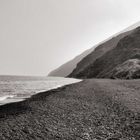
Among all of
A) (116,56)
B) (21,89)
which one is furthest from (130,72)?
(116,56)

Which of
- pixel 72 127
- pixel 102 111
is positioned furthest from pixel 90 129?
pixel 102 111

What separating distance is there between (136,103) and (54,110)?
10.7 m

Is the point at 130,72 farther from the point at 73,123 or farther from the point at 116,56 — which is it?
the point at 73,123

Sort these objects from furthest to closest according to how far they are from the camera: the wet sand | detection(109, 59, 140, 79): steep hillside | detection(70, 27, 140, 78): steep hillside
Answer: detection(70, 27, 140, 78): steep hillside
detection(109, 59, 140, 79): steep hillside
the wet sand

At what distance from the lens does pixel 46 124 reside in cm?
1644

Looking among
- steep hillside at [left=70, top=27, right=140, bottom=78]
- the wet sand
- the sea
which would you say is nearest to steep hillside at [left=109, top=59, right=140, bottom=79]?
the sea

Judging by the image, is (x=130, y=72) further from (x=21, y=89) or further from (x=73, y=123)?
(x=73, y=123)

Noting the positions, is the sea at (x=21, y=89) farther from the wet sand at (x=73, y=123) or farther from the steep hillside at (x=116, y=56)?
the steep hillside at (x=116, y=56)

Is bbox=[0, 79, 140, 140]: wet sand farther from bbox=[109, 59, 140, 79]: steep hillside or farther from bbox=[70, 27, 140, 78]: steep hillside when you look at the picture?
bbox=[70, 27, 140, 78]: steep hillside

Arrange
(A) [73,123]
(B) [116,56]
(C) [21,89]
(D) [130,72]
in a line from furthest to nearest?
(B) [116,56], (D) [130,72], (C) [21,89], (A) [73,123]

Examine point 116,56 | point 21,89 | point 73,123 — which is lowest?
point 73,123

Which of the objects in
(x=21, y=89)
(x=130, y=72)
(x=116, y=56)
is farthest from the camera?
(x=116, y=56)

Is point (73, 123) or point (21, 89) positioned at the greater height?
point (21, 89)

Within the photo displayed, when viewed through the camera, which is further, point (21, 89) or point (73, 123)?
point (21, 89)
